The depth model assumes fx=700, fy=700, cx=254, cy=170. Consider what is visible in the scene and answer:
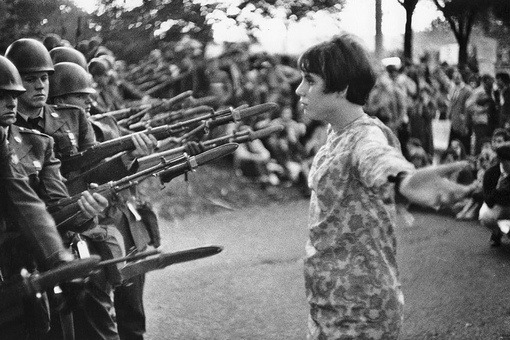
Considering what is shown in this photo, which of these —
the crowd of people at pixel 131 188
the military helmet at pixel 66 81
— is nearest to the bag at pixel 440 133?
the crowd of people at pixel 131 188

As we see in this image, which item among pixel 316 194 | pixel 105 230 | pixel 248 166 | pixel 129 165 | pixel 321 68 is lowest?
pixel 248 166

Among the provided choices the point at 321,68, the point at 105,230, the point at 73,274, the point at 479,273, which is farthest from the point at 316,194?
the point at 479,273

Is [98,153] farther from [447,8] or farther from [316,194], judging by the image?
[447,8]

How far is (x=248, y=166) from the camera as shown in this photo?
11.6m

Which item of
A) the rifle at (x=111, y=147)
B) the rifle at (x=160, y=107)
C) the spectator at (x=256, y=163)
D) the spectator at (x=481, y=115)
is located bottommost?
the spectator at (x=256, y=163)

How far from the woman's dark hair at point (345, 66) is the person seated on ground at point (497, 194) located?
221 inches

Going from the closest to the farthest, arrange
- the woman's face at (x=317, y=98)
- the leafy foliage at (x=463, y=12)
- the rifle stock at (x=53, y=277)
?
the rifle stock at (x=53, y=277) < the woman's face at (x=317, y=98) < the leafy foliage at (x=463, y=12)

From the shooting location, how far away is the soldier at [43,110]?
11.2ft

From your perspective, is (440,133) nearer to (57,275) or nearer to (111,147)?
(111,147)

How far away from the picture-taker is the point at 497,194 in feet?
25.1

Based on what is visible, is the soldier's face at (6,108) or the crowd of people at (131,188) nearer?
the crowd of people at (131,188)

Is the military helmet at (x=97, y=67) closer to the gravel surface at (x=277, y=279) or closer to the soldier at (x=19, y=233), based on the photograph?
the gravel surface at (x=277, y=279)

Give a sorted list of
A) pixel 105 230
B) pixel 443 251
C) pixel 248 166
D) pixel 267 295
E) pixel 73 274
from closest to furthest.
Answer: pixel 73 274, pixel 105 230, pixel 267 295, pixel 443 251, pixel 248 166

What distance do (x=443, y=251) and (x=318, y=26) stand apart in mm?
2819
